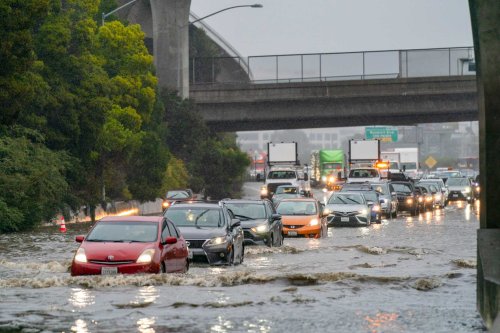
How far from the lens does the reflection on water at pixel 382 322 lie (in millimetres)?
15398

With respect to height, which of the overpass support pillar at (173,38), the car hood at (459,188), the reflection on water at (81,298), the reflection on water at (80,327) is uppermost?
the overpass support pillar at (173,38)

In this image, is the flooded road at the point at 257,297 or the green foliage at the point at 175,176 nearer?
the flooded road at the point at 257,297

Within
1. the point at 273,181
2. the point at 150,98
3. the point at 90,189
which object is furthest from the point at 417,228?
the point at 273,181

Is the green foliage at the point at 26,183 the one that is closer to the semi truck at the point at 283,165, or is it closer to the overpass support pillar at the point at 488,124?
the overpass support pillar at the point at 488,124

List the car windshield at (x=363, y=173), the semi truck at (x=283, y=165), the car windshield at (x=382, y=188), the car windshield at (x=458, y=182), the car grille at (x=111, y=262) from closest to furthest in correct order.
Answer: the car grille at (x=111, y=262) → the car windshield at (x=382, y=188) → the car windshield at (x=363, y=173) → the semi truck at (x=283, y=165) → the car windshield at (x=458, y=182)

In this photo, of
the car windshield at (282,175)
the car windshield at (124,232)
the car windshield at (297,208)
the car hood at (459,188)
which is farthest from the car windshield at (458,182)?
the car windshield at (124,232)

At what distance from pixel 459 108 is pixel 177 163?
18262 mm

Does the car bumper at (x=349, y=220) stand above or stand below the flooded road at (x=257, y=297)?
below

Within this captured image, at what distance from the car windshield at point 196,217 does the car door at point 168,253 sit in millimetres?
4483

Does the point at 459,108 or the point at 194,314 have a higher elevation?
the point at 459,108

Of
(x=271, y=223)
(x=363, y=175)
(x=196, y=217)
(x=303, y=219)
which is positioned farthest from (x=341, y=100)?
(x=196, y=217)

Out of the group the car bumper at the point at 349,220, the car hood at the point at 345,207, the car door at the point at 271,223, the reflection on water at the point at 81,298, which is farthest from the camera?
the car hood at the point at 345,207

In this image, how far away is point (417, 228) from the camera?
49.8 metres

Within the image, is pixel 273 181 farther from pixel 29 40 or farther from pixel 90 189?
pixel 29 40
